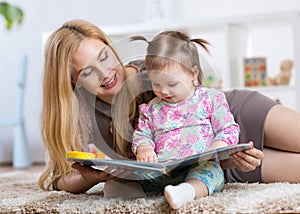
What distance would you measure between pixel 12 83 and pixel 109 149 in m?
2.52

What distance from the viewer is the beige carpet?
3.58 ft

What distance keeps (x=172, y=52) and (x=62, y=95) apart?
382mm

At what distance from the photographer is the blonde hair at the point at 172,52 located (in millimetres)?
1266

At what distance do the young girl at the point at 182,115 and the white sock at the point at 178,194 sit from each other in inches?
2.3

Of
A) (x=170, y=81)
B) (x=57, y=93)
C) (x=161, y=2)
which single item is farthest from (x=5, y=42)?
(x=170, y=81)

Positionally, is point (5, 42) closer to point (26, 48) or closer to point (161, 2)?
point (26, 48)

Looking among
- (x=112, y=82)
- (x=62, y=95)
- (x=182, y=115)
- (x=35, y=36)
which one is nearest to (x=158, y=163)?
(x=182, y=115)

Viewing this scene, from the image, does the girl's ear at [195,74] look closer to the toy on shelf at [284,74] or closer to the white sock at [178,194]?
the white sock at [178,194]

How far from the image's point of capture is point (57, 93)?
59.4 inches

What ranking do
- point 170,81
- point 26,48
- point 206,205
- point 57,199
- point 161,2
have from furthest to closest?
point 26,48, point 161,2, point 57,199, point 170,81, point 206,205

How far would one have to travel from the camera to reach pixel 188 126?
4.25 ft

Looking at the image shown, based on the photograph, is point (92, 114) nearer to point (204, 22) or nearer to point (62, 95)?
point (62, 95)

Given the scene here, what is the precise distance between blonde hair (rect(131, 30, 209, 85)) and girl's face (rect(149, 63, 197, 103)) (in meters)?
0.01

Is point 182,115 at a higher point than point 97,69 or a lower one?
lower
